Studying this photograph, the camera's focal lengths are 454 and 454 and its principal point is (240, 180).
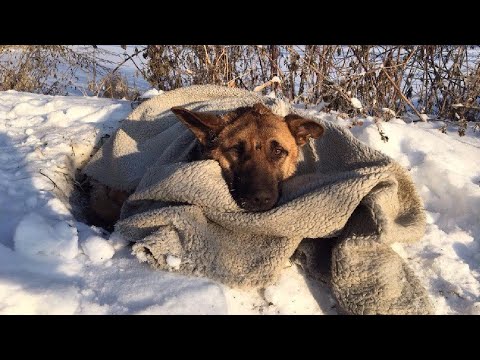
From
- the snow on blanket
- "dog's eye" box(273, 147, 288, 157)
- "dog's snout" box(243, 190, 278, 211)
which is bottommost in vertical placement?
the snow on blanket

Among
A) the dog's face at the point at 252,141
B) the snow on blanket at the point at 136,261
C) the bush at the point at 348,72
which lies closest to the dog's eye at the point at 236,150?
the dog's face at the point at 252,141

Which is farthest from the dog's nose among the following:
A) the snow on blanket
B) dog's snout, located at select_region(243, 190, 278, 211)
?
the snow on blanket

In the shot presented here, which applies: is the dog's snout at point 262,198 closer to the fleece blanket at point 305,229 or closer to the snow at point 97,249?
the fleece blanket at point 305,229

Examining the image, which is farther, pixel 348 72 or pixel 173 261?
pixel 348 72

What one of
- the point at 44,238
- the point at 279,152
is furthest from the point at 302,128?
the point at 44,238

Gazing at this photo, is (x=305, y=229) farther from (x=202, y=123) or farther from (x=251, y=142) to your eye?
(x=202, y=123)

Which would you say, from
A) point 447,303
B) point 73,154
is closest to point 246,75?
point 73,154

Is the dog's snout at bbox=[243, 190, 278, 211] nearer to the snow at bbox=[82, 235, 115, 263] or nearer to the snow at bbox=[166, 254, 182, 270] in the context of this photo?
the snow at bbox=[166, 254, 182, 270]

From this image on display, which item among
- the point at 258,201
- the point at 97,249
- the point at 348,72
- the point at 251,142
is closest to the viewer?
the point at 97,249
